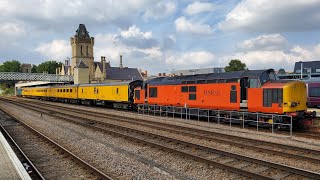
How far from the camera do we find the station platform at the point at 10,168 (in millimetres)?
8336

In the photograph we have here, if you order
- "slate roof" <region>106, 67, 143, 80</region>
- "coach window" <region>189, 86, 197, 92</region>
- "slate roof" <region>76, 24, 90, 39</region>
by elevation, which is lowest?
"coach window" <region>189, 86, 197, 92</region>

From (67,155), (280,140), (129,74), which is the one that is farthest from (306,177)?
(129,74)

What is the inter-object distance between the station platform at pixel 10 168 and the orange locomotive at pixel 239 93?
525 inches

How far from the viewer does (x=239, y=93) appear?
63.0ft

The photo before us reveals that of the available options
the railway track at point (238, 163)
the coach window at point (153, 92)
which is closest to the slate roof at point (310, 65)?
the coach window at point (153, 92)

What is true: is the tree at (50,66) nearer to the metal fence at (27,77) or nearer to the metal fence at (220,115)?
the metal fence at (27,77)

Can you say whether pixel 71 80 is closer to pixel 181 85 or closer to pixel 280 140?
pixel 181 85

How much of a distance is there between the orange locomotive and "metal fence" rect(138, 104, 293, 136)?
30cm

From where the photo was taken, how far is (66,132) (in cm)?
1828

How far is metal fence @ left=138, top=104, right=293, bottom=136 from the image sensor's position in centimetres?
1753

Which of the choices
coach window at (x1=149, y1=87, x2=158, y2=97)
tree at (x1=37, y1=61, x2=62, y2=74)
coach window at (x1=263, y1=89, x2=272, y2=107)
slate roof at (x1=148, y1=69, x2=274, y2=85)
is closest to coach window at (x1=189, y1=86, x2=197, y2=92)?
slate roof at (x1=148, y1=69, x2=274, y2=85)

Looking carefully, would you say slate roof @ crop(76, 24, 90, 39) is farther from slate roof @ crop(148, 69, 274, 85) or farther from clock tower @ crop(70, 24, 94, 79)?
slate roof @ crop(148, 69, 274, 85)

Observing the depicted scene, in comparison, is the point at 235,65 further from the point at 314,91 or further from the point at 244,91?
the point at 244,91

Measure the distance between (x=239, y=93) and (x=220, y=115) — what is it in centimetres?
273
